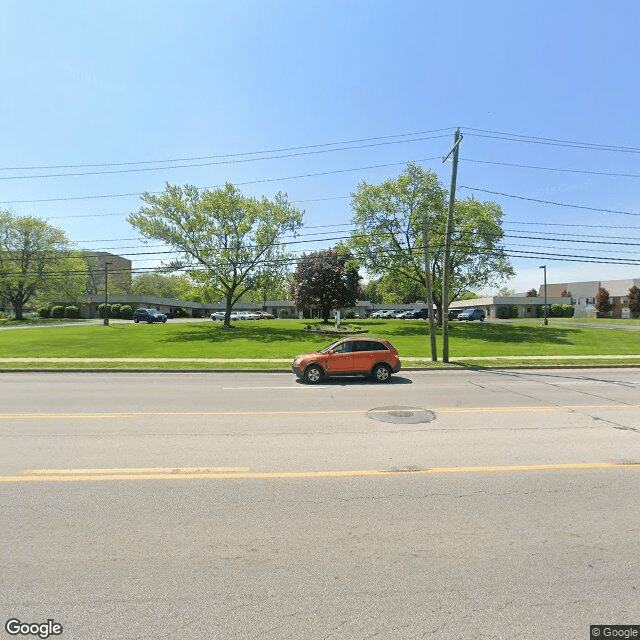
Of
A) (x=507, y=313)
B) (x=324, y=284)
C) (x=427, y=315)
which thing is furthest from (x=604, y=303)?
(x=324, y=284)

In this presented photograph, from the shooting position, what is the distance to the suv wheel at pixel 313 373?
1336 cm

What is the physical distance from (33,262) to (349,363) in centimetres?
5343

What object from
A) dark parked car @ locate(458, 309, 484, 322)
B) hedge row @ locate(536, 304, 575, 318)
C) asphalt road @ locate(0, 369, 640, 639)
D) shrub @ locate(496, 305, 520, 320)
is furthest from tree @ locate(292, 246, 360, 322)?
hedge row @ locate(536, 304, 575, 318)

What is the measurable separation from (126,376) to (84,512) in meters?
11.9

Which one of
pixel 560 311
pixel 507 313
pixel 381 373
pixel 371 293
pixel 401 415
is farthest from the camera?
pixel 371 293

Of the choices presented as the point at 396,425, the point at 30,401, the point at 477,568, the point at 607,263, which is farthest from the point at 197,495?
the point at 607,263

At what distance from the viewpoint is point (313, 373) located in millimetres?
13383

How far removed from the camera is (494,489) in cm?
451

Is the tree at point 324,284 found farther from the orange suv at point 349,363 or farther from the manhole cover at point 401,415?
the manhole cover at point 401,415

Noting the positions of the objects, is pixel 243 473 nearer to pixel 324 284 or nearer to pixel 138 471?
pixel 138 471

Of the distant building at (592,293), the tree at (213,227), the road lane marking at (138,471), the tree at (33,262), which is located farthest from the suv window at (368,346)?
the distant building at (592,293)

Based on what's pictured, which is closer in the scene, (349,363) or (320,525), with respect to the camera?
(320,525)

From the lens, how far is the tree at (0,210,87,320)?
157ft

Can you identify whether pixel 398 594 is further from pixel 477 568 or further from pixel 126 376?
pixel 126 376
